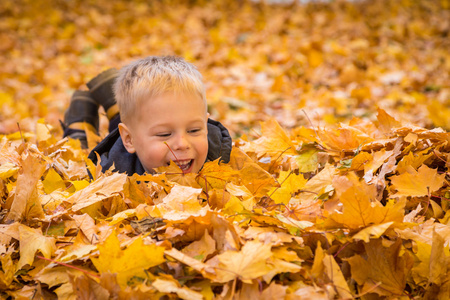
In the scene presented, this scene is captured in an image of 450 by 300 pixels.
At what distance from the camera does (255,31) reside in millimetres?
6094

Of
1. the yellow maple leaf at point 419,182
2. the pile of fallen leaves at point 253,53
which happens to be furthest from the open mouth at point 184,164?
the pile of fallen leaves at point 253,53

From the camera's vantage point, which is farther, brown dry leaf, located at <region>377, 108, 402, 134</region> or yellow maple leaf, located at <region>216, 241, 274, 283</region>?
brown dry leaf, located at <region>377, 108, 402, 134</region>

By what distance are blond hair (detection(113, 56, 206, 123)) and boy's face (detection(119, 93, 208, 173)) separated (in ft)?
0.12

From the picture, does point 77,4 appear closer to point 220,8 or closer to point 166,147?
point 220,8

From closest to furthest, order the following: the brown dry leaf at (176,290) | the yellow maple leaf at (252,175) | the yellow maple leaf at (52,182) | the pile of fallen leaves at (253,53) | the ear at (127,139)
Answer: the brown dry leaf at (176,290), the yellow maple leaf at (252,175), the yellow maple leaf at (52,182), the ear at (127,139), the pile of fallen leaves at (253,53)

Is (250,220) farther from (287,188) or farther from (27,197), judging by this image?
(27,197)

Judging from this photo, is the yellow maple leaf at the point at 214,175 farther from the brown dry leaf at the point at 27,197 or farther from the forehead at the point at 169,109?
the brown dry leaf at the point at 27,197

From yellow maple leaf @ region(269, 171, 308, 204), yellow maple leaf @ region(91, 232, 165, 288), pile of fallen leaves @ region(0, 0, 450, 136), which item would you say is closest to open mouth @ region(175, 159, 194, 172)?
yellow maple leaf @ region(269, 171, 308, 204)

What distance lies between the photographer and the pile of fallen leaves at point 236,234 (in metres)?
1.04

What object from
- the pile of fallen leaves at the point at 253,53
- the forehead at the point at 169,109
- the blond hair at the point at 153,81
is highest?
the blond hair at the point at 153,81

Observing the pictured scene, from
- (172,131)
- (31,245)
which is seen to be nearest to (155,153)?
(172,131)

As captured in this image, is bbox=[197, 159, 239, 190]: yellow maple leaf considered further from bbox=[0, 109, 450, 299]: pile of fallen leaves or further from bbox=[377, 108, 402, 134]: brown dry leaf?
bbox=[377, 108, 402, 134]: brown dry leaf

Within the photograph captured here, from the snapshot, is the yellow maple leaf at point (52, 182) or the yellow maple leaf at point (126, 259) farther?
the yellow maple leaf at point (52, 182)

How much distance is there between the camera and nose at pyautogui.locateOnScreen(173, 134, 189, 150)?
1647 millimetres
